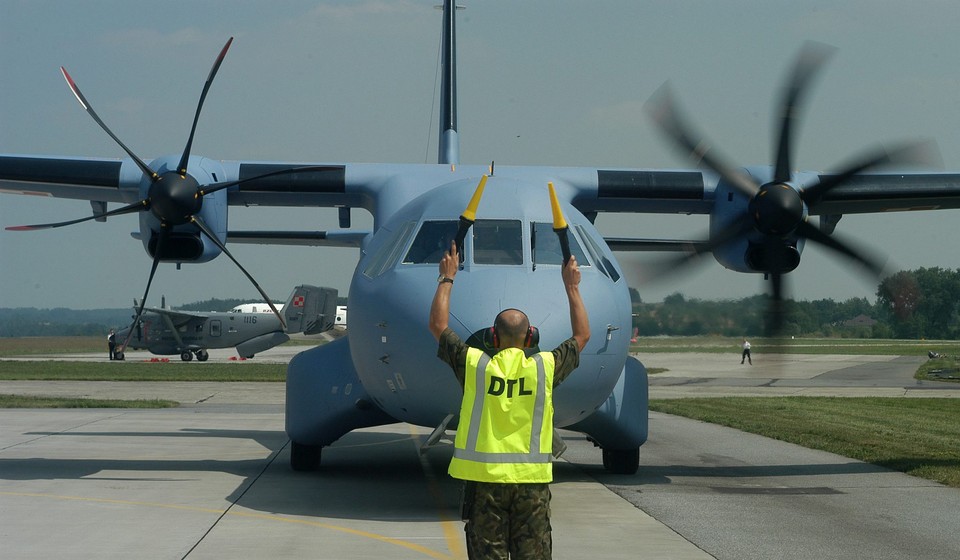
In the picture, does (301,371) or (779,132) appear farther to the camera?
(779,132)

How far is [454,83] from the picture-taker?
18.7 meters

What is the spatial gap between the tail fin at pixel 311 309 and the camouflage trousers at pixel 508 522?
42.3 meters

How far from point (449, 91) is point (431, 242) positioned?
8938 mm

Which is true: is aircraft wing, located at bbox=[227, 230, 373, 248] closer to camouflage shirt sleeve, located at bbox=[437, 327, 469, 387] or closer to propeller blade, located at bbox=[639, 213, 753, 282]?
propeller blade, located at bbox=[639, 213, 753, 282]

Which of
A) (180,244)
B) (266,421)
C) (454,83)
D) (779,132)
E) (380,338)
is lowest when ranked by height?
(266,421)

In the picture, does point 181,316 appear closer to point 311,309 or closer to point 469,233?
point 311,309

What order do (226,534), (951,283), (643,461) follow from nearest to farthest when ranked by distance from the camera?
1. (226,534)
2. (643,461)
3. (951,283)

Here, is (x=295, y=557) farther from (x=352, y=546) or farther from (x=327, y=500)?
(x=327, y=500)

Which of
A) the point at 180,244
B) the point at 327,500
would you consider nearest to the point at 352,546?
the point at 327,500

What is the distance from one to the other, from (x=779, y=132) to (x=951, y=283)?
62.8 feet

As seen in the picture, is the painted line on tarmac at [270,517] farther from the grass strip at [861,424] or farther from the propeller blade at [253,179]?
the grass strip at [861,424]

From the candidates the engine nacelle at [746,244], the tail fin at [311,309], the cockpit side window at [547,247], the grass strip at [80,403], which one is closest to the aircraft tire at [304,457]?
the cockpit side window at [547,247]

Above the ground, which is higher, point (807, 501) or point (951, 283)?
point (951, 283)

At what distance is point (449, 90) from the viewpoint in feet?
60.7
